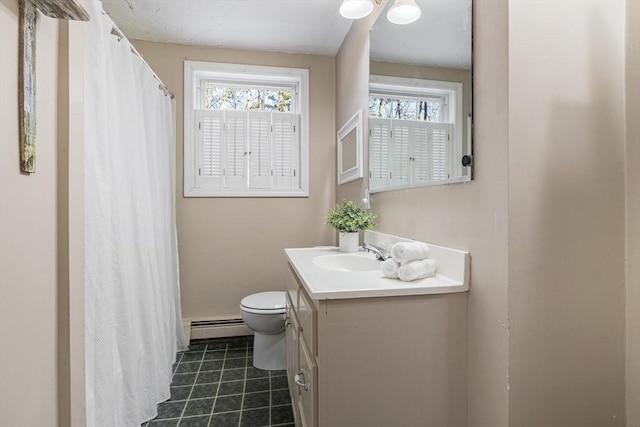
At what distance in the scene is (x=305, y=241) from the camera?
8.48 ft

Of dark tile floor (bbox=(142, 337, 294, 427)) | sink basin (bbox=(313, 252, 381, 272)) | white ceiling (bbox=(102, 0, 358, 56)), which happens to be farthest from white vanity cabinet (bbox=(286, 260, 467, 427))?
white ceiling (bbox=(102, 0, 358, 56))

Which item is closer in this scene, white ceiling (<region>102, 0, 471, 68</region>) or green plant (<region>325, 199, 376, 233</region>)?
white ceiling (<region>102, 0, 471, 68</region>)

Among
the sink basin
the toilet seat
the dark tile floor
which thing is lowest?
the dark tile floor

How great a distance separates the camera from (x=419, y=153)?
1.26 meters

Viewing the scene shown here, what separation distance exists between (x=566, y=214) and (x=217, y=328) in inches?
91.7

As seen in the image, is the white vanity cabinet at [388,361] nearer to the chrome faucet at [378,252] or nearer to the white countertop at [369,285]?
the white countertop at [369,285]

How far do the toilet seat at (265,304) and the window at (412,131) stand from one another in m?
0.91

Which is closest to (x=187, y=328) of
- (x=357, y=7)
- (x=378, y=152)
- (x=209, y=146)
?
(x=209, y=146)

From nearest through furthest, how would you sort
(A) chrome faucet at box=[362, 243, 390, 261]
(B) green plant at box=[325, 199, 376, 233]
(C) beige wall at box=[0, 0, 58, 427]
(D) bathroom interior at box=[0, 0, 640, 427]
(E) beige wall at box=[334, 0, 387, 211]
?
1. (C) beige wall at box=[0, 0, 58, 427]
2. (D) bathroom interior at box=[0, 0, 640, 427]
3. (A) chrome faucet at box=[362, 243, 390, 261]
4. (B) green plant at box=[325, 199, 376, 233]
5. (E) beige wall at box=[334, 0, 387, 211]

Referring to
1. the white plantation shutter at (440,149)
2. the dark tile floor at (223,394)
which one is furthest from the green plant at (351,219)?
the dark tile floor at (223,394)

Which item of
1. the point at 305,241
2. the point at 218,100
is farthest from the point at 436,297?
the point at 218,100

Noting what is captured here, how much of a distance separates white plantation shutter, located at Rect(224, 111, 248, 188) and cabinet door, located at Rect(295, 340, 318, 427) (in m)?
1.60

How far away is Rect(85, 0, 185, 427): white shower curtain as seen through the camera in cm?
114

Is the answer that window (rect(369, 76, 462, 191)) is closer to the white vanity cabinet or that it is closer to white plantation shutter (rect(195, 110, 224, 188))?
the white vanity cabinet
